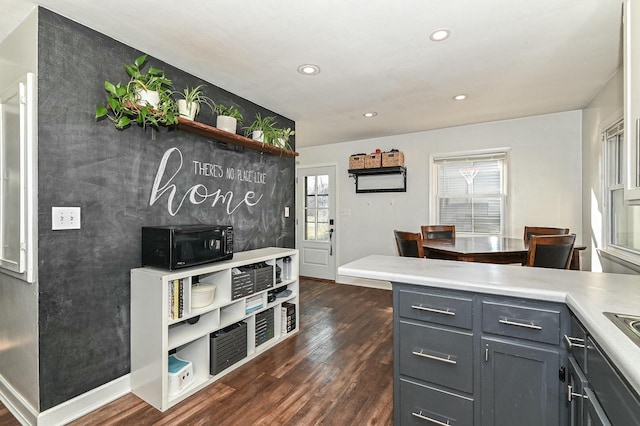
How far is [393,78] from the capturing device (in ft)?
8.80

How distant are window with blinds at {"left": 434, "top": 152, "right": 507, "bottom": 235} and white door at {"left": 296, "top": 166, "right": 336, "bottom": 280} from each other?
1764 millimetres

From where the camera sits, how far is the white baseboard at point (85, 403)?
Answer: 70.5 inches

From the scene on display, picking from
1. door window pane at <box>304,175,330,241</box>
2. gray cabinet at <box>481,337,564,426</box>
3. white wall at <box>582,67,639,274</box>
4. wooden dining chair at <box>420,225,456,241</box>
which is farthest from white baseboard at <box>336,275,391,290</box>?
gray cabinet at <box>481,337,564,426</box>

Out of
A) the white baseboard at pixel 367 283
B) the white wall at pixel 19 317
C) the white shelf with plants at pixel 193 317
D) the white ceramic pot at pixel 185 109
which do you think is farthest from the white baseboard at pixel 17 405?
the white baseboard at pixel 367 283

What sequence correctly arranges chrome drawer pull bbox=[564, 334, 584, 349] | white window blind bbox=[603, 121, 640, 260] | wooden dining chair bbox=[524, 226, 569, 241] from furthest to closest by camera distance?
wooden dining chair bbox=[524, 226, 569, 241] < white window blind bbox=[603, 121, 640, 260] < chrome drawer pull bbox=[564, 334, 584, 349]

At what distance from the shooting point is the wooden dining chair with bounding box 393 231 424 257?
2715 millimetres

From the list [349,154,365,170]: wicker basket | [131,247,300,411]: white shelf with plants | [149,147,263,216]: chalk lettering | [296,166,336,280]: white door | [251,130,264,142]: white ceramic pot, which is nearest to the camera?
[131,247,300,411]: white shelf with plants

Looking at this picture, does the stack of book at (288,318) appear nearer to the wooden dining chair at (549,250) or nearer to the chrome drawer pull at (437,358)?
the chrome drawer pull at (437,358)

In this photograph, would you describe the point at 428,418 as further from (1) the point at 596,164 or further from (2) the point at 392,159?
(2) the point at 392,159

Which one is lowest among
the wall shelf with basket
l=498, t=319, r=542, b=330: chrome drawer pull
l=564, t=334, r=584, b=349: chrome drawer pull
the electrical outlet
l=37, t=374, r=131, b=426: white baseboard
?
l=37, t=374, r=131, b=426: white baseboard

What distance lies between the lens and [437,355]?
145cm

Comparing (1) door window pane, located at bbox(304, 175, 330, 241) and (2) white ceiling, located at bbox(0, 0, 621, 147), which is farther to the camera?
(1) door window pane, located at bbox(304, 175, 330, 241)

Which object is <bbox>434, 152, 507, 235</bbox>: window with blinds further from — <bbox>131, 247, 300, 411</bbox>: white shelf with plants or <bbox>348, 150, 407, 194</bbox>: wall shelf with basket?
<bbox>131, 247, 300, 411</bbox>: white shelf with plants

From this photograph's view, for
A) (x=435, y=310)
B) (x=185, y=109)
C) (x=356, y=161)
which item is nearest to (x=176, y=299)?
(x=185, y=109)
